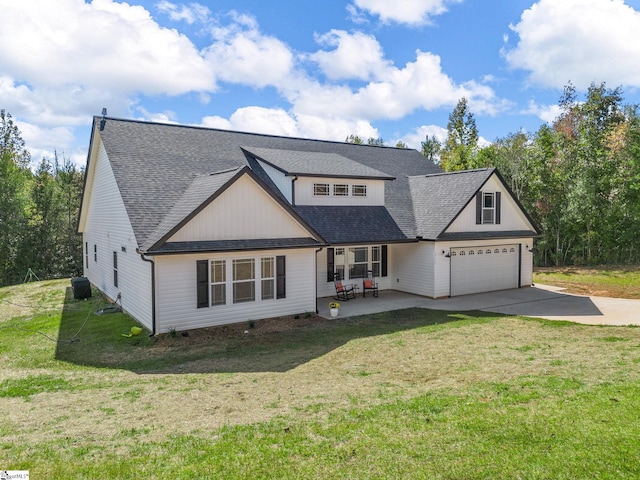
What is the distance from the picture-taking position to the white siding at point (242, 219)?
13312 millimetres

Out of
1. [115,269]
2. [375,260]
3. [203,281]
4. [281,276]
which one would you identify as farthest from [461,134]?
[203,281]

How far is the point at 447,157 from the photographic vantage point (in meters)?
45.1

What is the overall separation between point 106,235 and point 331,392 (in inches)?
573

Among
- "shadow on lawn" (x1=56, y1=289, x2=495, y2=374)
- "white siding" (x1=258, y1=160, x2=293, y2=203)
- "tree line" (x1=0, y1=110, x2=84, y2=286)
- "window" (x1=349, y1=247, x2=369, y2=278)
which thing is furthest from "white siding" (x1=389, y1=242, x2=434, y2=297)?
"tree line" (x1=0, y1=110, x2=84, y2=286)

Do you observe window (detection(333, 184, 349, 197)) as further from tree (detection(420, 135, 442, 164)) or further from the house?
tree (detection(420, 135, 442, 164))

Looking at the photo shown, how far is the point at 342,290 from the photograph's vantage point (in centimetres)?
1834

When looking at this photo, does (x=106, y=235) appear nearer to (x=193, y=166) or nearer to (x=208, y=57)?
(x=193, y=166)

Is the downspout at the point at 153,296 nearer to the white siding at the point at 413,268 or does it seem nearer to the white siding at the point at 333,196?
the white siding at the point at 333,196

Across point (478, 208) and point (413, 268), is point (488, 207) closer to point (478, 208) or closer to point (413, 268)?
point (478, 208)

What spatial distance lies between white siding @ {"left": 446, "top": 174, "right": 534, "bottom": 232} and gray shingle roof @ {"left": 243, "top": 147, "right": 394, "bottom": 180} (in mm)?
3730

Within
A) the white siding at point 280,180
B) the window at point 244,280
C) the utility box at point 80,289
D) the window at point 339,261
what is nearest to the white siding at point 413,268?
the window at point 339,261

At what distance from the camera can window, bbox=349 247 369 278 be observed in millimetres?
19641

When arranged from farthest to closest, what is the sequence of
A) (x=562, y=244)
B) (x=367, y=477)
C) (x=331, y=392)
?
(x=562, y=244), (x=331, y=392), (x=367, y=477)

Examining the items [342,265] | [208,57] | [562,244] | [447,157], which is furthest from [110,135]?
[447,157]
